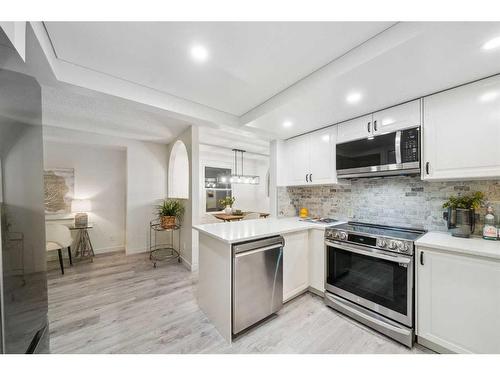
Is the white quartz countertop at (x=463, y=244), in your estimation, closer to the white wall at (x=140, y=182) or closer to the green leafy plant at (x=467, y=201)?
the green leafy plant at (x=467, y=201)

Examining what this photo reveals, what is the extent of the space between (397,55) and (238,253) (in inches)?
72.6

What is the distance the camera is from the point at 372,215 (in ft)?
7.92

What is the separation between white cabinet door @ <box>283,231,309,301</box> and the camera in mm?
2141

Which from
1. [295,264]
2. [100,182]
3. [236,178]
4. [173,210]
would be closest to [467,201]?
[295,264]

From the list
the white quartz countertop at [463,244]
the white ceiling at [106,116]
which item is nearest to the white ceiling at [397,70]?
the white quartz countertop at [463,244]

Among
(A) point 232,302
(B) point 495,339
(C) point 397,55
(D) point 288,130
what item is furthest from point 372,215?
(A) point 232,302

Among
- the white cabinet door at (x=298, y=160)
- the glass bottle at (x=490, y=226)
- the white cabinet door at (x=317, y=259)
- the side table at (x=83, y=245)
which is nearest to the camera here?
the glass bottle at (x=490, y=226)

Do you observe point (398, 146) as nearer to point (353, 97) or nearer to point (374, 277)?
point (353, 97)

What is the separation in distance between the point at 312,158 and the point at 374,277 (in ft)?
5.28

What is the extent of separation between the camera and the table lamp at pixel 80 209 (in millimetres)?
3542

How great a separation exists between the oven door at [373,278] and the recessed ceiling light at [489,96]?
138 centimetres

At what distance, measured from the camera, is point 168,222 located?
11.6 ft

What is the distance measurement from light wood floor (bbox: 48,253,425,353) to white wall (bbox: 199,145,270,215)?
341 cm

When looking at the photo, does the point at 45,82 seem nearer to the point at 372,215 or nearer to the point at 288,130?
the point at 288,130
